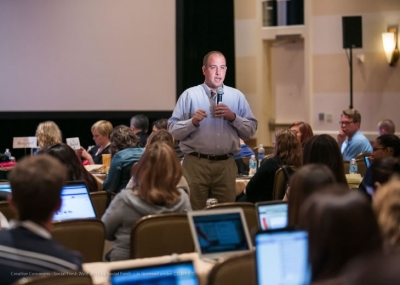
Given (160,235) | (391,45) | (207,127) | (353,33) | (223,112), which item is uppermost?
(353,33)

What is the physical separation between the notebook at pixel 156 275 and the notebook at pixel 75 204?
2085mm

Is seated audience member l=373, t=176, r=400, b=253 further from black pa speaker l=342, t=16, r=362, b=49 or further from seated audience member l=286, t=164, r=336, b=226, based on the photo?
black pa speaker l=342, t=16, r=362, b=49

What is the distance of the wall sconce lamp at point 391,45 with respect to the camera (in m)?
10.5

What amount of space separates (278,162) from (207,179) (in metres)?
0.59

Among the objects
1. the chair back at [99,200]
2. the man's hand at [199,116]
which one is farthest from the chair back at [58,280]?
the man's hand at [199,116]

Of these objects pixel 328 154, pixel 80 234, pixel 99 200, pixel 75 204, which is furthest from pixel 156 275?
pixel 99 200

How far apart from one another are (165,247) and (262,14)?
863 cm

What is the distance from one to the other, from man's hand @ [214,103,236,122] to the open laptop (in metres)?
2.62

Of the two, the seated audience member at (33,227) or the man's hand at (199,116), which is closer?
the seated audience member at (33,227)

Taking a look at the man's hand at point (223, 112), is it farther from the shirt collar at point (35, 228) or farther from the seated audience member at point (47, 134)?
the shirt collar at point (35, 228)

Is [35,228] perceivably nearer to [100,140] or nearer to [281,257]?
[281,257]

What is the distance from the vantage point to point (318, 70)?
37.5 feet

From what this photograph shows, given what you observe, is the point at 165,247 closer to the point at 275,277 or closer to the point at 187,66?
the point at 275,277

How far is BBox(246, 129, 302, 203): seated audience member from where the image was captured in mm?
5531
